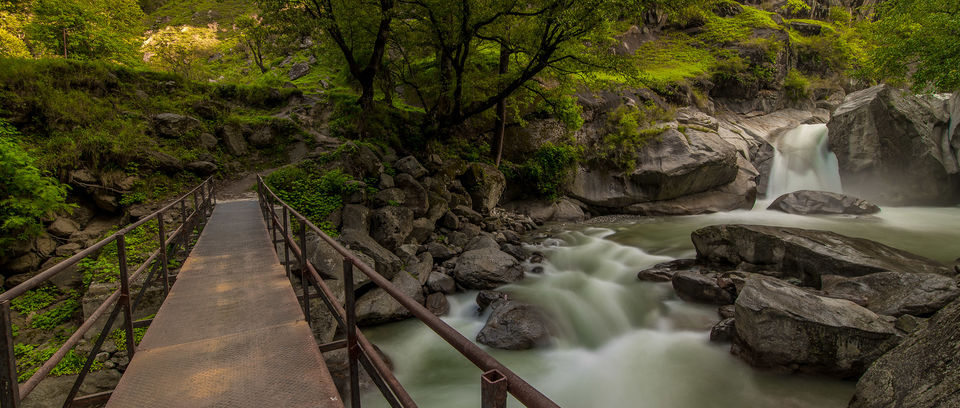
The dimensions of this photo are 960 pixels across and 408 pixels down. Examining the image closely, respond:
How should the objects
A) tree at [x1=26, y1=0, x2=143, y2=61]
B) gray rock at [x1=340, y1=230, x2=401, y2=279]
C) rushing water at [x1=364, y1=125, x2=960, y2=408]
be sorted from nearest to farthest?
rushing water at [x1=364, y1=125, x2=960, y2=408]
gray rock at [x1=340, y1=230, x2=401, y2=279]
tree at [x1=26, y1=0, x2=143, y2=61]

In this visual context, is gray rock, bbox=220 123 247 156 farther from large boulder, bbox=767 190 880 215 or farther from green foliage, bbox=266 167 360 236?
large boulder, bbox=767 190 880 215

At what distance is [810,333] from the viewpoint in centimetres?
573

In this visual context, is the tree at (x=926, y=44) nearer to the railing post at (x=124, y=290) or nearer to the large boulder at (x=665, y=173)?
the large boulder at (x=665, y=173)

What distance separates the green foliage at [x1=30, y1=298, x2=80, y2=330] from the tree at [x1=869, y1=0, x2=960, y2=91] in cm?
2079

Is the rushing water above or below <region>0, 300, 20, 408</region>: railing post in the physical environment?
below

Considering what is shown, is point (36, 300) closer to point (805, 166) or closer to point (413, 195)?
point (413, 195)

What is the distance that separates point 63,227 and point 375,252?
674 centimetres

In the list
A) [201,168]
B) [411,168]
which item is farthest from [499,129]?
[201,168]

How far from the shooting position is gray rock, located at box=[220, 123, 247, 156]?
1417 centimetres

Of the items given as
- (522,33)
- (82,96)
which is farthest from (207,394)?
(82,96)

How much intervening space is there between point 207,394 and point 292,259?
Result: 5.26m

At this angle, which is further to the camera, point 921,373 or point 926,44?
point 926,44

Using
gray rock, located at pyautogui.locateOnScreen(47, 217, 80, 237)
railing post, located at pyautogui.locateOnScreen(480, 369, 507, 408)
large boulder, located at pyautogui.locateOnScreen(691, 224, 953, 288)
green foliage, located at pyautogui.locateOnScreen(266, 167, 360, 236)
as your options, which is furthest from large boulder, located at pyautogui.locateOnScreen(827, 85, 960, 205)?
gray rock, located at pyautogui.locateOnScreen(47, 217, 80, 237)

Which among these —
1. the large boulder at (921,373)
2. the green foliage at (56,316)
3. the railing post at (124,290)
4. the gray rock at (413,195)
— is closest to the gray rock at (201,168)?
the gray rock at (413,195)
